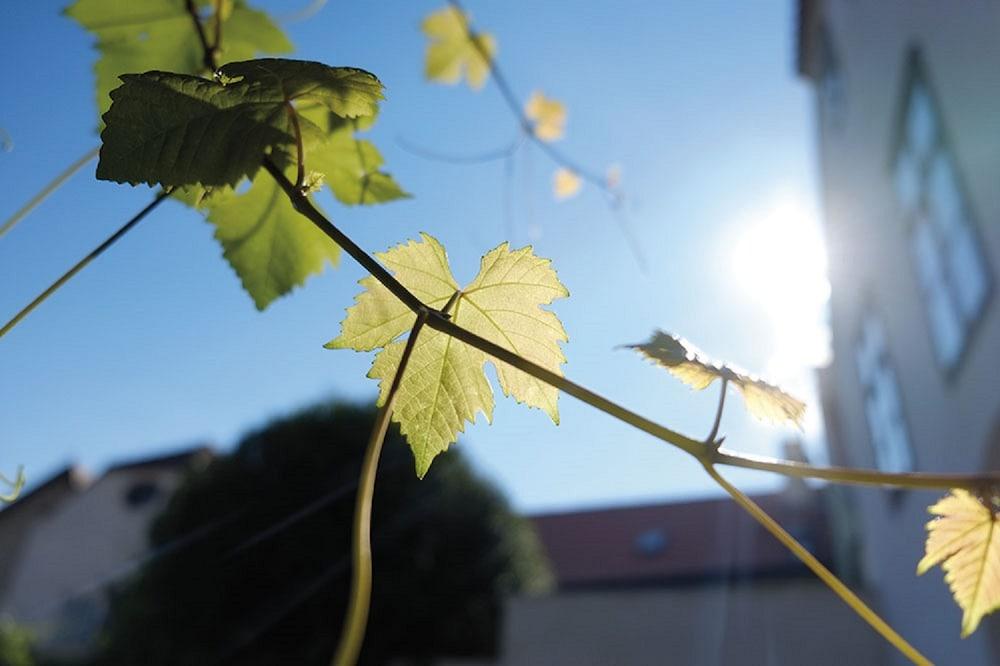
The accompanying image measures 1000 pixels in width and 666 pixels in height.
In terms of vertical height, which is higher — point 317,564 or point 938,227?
point 938,227

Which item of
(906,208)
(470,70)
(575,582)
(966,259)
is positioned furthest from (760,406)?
(575,582)

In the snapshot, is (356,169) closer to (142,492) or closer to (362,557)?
(362,557)

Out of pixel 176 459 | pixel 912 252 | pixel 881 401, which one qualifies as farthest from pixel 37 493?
pixel 176 459

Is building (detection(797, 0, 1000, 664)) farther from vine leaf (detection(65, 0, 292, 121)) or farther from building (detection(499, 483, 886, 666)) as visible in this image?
vine leaf (detection(65, 0, 292, 121))

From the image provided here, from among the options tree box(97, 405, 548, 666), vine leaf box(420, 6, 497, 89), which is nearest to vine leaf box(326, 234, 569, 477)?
vine leaf box(420, 6, 497, 89)

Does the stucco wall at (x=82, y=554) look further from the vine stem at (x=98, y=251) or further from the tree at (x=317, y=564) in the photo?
the vine stem at (x=98, y=251)

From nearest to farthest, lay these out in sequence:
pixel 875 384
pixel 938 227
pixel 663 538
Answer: pixel 938 227
pixel 875 384
pixel 663 538

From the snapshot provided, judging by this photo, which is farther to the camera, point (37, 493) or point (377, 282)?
point (37, 493)
